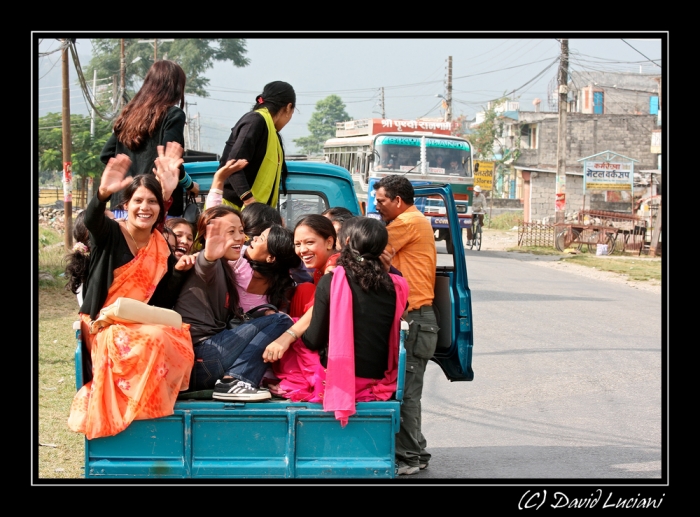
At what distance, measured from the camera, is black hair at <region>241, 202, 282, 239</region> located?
477cm

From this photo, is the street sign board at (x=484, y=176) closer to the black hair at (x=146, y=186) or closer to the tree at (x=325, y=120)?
the black hair at (x=146, y=186)

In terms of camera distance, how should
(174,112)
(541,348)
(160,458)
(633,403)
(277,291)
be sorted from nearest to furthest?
(160,458), (277,291), (174,112), (633,403), (541,348)

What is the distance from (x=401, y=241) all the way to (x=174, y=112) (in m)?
1.53

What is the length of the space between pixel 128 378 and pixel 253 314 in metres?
0.83

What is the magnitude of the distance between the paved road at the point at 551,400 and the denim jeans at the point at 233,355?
166cm

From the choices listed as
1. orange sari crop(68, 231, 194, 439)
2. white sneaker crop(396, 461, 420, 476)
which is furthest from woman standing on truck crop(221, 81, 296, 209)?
white sneaker crop(396, 461, 420, 476)

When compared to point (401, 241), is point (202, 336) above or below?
below

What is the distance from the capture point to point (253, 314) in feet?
14.5

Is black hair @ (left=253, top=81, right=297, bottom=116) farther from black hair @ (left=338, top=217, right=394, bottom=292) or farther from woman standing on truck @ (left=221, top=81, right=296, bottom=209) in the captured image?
black hair @ (left=338, top=217, right=394, bottom=292)

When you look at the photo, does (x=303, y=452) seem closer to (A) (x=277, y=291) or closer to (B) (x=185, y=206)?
(A) (x=277, y=291)

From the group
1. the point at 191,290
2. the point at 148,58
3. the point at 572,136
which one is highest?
the point at 148,58

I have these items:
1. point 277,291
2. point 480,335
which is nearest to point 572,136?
point 480,335

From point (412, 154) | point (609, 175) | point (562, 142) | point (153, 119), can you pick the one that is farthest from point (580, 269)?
point (153, 119)

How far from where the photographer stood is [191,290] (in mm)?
4215
